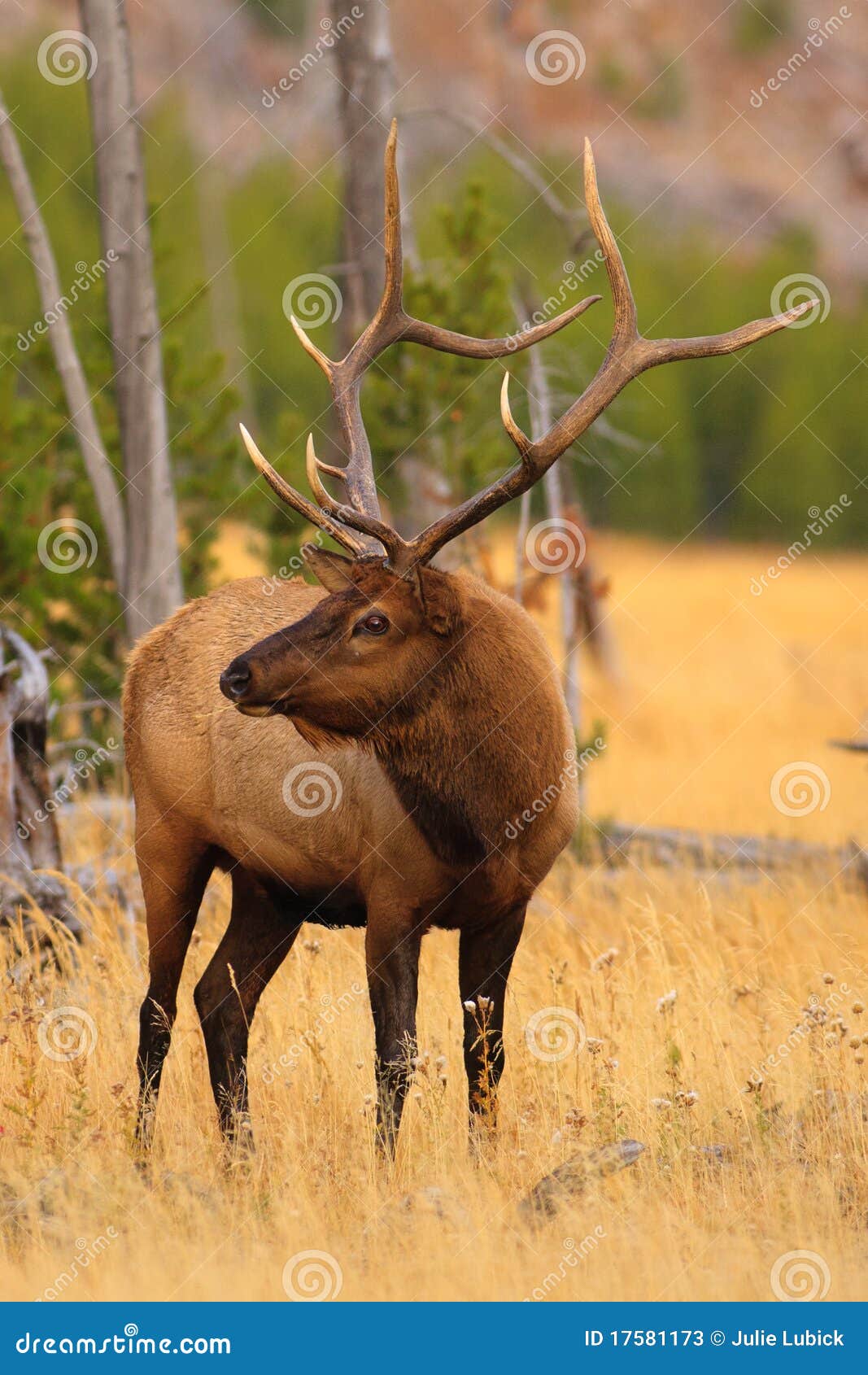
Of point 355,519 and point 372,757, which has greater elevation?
point 355,519

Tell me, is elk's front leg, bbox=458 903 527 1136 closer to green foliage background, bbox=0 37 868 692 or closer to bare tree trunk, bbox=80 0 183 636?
green foliage background, bbox=0 37 868 692

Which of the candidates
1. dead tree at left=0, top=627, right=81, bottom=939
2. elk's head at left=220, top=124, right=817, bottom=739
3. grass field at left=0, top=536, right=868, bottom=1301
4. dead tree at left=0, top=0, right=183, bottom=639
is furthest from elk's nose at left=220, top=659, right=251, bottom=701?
dead tree at left=0, top=0, right=183, bottom=639

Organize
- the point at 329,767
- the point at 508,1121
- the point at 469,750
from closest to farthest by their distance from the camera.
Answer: the point at 469,750
the point at 508,1121
the point at 329,767

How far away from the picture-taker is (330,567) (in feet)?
Answer: 19.1

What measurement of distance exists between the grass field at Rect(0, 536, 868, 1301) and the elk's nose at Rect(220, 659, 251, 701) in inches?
54.1

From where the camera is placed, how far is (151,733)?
664 cm

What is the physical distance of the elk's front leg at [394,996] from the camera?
5.74 meters

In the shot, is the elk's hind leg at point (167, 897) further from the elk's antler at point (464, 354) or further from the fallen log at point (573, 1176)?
the fallen log at point (573, 1176)

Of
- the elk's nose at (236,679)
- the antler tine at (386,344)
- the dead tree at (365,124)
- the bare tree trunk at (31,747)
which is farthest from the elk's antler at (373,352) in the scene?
the dead tree at (365,124)

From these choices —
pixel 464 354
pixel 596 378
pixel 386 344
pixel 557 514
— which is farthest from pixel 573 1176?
pixel 557 514

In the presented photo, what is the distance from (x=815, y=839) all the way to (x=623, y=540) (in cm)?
2797

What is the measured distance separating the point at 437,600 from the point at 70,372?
478cm

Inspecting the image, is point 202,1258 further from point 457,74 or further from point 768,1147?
point 457,74

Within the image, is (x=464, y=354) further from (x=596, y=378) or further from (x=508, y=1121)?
(x=508, y=1121)
